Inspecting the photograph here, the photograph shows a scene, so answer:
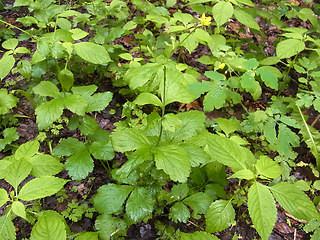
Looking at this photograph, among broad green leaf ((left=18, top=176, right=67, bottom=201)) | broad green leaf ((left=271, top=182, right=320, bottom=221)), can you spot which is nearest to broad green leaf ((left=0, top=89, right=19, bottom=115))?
broad green leaf ((left=18, top=176, right=67, bottom=201))

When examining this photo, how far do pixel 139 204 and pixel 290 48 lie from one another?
2.28m

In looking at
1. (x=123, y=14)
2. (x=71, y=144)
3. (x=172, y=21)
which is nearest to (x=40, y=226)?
(x=71, y=144)

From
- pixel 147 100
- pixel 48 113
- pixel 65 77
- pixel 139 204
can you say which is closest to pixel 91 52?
pixel 65 77

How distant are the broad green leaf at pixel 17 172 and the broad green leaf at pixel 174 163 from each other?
84cm

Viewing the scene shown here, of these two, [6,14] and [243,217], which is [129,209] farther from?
[6,14]

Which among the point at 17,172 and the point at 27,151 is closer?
the point at 17,172

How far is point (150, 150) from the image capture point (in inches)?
60.5

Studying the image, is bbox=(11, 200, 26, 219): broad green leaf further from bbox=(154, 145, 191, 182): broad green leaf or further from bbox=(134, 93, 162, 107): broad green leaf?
bbox=(134, 93, 162, 107): broad green leaf

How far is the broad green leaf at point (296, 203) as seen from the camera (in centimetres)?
146

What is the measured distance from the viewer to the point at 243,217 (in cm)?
234

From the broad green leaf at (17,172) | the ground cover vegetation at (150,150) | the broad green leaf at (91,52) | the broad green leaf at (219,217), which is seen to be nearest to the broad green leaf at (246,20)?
the ground cover vegetation at (150,150)

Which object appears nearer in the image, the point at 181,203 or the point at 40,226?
the point at 40,226

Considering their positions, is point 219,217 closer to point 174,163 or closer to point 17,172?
point 174,163

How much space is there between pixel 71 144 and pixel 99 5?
1885 mm
